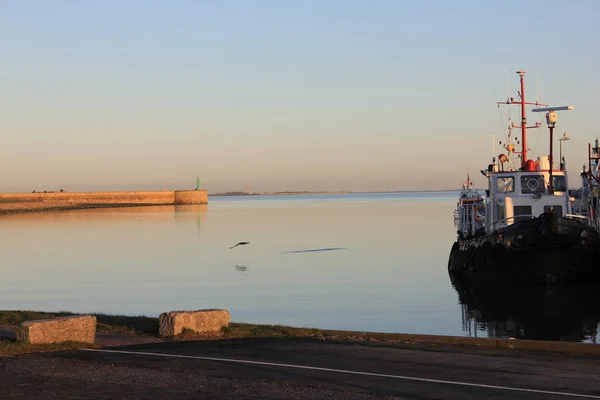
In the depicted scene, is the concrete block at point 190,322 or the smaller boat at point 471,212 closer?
the concrete block at point 190,322

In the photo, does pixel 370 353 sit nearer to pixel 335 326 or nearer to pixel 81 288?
pixel 335 326

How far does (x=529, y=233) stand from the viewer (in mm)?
35906

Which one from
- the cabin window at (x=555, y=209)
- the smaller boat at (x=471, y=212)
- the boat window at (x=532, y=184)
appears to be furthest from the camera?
the smaller boat at (x=471, y=212)

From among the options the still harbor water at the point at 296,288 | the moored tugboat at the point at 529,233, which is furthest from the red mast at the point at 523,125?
the still harbor water at the point at 296,288

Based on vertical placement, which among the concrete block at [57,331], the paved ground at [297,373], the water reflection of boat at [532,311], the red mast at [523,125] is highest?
the red mast at [523,125]

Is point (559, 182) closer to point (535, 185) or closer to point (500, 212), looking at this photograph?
point (535, 185)

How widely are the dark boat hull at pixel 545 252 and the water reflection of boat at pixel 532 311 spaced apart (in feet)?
1.66

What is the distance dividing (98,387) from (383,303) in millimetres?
23122

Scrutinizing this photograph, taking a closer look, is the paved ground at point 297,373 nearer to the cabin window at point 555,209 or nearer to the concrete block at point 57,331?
the concrete block at point 57,331

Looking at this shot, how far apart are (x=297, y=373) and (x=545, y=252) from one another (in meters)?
25.3

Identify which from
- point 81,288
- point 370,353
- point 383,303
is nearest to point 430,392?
point 370,353

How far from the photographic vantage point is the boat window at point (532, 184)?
131 feet

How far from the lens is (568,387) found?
11750 mm

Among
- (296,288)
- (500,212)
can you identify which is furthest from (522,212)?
(296,288)
